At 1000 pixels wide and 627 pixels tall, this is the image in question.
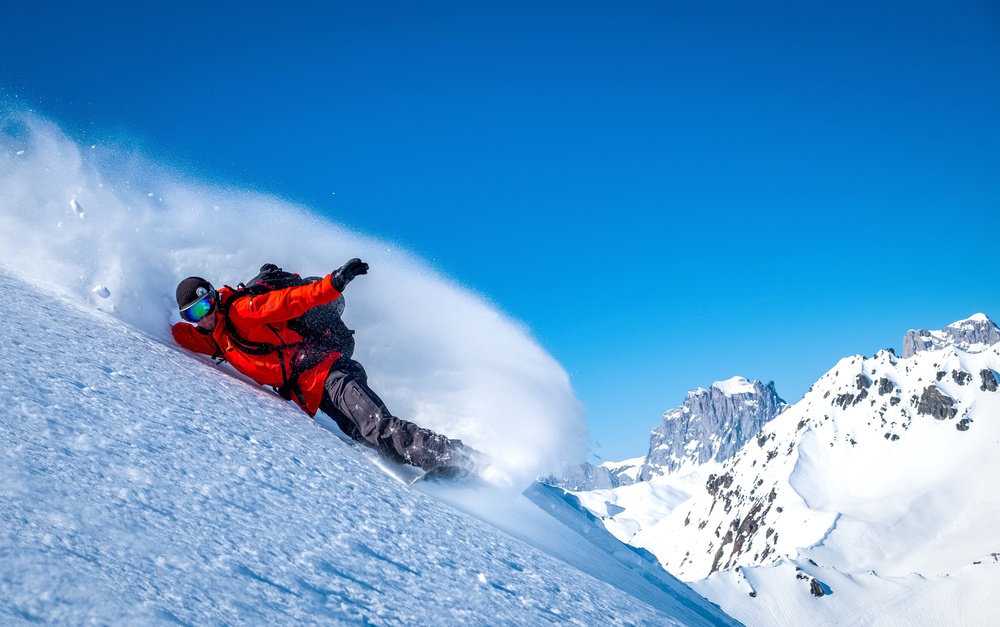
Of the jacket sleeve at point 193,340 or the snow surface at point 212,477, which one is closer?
the snow surface at point 212,477

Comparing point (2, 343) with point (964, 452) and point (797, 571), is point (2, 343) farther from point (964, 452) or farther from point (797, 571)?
point (964, 452)

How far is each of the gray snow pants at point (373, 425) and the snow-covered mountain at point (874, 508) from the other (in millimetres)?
90336

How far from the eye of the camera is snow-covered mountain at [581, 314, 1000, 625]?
9744 cm

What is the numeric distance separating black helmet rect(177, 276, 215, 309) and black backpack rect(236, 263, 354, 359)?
39 cm

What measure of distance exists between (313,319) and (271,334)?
0.55 m

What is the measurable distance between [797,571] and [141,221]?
366ft

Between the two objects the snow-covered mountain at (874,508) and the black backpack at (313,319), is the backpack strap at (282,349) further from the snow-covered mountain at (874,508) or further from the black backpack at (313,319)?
the snow-covered mountain at (874,508)

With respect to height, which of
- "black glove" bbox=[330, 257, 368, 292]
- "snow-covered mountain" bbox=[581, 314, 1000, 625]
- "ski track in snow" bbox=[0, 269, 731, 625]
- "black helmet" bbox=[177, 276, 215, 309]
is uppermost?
"snow-covered mountain" bbox=[581, 314, 1000, 625]

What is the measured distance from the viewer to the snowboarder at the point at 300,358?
6.56 m

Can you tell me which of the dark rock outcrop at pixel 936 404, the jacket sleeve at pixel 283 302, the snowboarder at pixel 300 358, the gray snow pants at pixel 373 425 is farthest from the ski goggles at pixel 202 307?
the dark rock outcrop at pixel 936 404

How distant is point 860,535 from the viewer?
13788cm

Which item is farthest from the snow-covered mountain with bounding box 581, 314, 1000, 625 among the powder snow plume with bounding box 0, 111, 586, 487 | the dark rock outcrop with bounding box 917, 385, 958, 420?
the powder snow plume with bounding box 0, 111, 586, 487

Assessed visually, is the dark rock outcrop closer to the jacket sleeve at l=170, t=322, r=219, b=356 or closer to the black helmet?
the jacket sleeve at l=170, t=322, r=219, b=356

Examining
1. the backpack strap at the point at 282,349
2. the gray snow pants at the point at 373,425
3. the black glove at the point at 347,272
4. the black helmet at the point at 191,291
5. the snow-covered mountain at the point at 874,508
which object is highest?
the snow-covered mountain at the point at 874,508
